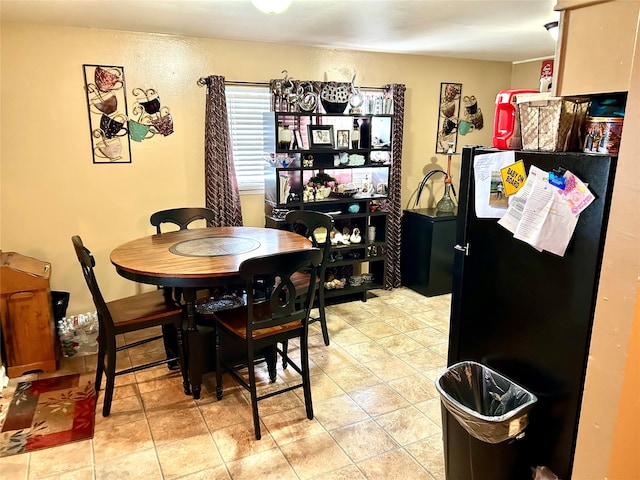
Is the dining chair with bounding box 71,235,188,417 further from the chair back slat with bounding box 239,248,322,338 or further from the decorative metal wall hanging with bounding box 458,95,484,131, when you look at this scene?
the decorative metal wall hanging with bounding box 458,95,484,131

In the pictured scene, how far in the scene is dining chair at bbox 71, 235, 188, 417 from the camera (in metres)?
2.48

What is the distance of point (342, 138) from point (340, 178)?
1.35ft

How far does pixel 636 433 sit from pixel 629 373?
0.59 ft

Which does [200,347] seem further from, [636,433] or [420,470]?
[636,433]

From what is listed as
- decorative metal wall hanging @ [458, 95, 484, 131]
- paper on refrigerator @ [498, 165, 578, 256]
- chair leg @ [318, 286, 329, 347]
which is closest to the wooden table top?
chair leg @ [318, 286, 329, 347]

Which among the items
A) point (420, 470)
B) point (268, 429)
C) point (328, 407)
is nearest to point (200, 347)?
point (268, 429)

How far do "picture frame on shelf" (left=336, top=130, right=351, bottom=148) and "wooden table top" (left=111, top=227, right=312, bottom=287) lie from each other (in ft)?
4.14

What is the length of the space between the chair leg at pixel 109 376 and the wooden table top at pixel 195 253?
1.38ft

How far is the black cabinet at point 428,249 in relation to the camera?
4406 millimetres

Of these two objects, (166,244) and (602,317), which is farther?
(166,244)

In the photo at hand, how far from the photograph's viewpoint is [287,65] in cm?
400

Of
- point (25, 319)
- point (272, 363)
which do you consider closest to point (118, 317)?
point (25, 319)

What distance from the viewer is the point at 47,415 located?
8.57ft

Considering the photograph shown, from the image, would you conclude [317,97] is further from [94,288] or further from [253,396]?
[253,396]
